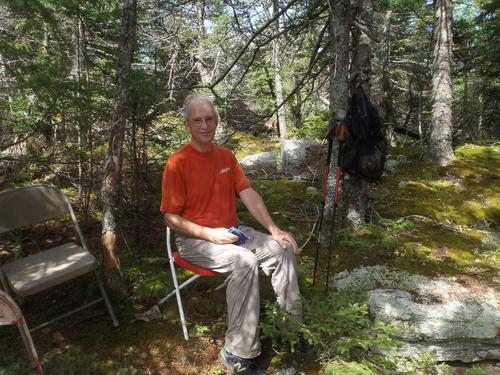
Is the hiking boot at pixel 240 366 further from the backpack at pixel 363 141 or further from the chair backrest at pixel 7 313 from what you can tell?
the backpack at pixel 363 141

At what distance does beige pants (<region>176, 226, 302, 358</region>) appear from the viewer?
8.67 feet

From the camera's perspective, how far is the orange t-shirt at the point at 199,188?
2998 millimetres

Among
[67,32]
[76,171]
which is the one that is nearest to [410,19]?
[67,32]

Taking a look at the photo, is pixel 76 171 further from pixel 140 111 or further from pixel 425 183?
pixel 425 183

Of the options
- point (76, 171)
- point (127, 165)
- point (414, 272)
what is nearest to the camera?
point (414, 272)

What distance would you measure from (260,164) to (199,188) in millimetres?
6695

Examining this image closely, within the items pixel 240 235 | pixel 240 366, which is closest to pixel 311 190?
pixel 240 235

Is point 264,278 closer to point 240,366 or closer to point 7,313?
point 240,366

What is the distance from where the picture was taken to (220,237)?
9.41 feet

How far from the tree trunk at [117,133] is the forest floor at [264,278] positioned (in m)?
0.46

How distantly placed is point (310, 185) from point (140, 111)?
3.34 meters

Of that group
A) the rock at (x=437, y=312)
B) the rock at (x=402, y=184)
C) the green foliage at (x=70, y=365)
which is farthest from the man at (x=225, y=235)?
the rock at (x=402, y=184)

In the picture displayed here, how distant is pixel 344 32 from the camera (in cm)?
417

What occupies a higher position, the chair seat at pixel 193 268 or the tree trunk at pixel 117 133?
the tree trunk at pixel 117 133
